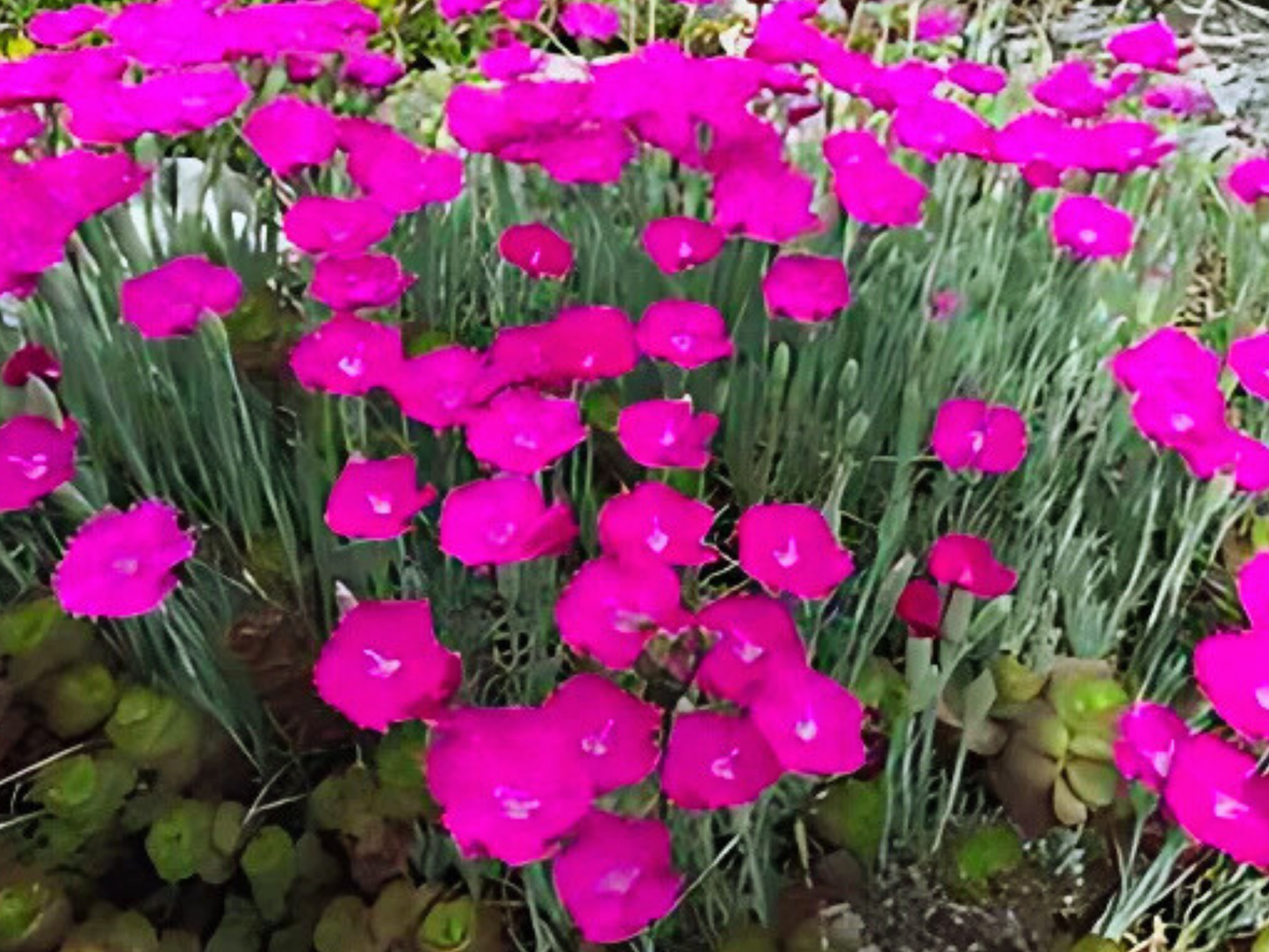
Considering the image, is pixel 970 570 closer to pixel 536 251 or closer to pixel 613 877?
pixel 613 877

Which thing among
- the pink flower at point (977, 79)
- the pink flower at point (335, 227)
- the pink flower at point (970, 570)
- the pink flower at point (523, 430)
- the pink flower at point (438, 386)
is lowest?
the pink flower at point (970, 570)

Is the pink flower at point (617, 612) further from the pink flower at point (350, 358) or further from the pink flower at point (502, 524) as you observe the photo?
the pink flower at point (350, 358)

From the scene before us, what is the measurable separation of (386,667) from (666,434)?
10.9 inches

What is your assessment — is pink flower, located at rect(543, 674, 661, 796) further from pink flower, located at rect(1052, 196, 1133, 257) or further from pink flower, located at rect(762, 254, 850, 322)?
pink flower, located at rect(1052, 196, 1133, 257)

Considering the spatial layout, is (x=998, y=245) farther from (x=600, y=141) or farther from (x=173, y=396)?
(x=173, y=396)

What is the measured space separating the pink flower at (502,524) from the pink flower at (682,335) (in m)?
0.22

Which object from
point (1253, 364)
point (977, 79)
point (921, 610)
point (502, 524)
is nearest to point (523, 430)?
point (502, 524)

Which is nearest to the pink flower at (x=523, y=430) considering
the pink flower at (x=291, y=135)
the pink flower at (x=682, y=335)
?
the pink flower at (x=682, y=335)

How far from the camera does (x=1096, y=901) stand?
1.11 m

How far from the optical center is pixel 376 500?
100 centimetres

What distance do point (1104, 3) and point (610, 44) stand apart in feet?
3.37

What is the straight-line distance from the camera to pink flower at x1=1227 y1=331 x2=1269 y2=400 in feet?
3.92

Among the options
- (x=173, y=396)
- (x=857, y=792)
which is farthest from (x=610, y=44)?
(x=857, y=792)

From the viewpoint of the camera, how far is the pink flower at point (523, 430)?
38.4 inches
